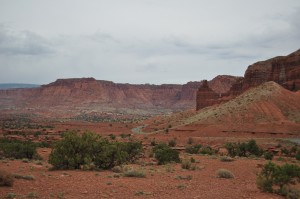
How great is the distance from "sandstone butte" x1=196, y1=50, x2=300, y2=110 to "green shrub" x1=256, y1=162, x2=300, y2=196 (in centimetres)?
5727

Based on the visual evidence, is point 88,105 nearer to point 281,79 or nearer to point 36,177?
point 281,79

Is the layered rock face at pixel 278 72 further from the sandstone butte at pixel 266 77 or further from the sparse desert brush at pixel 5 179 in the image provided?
the sparse desert brush at pixel 5 179

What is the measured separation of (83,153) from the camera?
17969 millimetres

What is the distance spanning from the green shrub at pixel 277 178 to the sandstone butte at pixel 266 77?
188 feet

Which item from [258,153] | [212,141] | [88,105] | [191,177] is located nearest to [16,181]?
[191,177]

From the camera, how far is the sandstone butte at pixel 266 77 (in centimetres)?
6638

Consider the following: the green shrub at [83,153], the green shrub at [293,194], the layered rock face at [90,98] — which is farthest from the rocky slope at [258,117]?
the layered rock face at [90,98]

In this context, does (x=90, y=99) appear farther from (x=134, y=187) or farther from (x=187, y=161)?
(x=134, y=187)

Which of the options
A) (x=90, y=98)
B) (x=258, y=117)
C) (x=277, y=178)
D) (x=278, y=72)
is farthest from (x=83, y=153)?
(x=90, y=98)

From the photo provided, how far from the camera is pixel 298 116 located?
5241cm

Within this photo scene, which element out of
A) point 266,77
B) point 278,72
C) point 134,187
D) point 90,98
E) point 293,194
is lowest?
point 134,187

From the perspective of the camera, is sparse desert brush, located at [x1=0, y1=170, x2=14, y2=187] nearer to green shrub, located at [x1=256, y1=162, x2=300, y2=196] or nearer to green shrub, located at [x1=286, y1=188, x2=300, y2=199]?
green shrub, located at [x1=256, y1=162, x2=300, y2=196]

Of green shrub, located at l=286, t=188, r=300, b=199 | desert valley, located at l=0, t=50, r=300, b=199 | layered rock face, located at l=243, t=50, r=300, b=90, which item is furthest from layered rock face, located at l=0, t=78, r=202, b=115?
green shrub, located at l=286, t=188, r=300, b=199

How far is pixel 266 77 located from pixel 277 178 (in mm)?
65236
